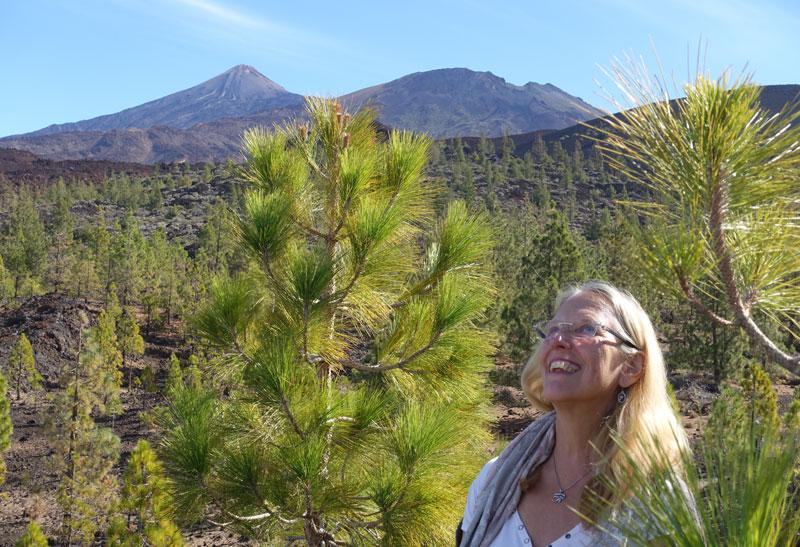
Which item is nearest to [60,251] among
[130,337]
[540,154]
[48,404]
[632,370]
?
[130,337]

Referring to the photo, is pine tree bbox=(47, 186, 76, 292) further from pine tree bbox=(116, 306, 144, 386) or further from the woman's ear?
the woman's ear

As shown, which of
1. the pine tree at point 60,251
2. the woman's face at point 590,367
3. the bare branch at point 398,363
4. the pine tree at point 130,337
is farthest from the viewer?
the pine tree at point 60,251

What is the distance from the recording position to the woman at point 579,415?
1569mm

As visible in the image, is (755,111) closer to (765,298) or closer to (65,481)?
(765,298)

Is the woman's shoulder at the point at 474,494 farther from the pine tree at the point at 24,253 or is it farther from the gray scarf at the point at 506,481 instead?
the pine tree at the point at 24,253

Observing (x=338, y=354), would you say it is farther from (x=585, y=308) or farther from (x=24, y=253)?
(x=24, y=253)

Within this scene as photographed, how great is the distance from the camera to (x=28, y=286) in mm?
32812

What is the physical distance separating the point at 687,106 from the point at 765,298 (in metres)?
0.47

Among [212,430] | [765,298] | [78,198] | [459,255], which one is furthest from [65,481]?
[78,198]

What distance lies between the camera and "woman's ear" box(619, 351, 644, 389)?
1615 millimetres

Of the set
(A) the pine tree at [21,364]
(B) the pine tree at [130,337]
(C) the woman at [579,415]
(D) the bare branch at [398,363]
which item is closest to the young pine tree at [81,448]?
(D) the bare branch at [398,363]

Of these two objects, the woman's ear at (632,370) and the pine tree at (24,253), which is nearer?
the woman's ear at (632,370)

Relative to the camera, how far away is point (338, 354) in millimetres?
3943

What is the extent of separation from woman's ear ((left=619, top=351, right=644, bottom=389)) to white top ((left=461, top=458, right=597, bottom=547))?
14.3 inches
